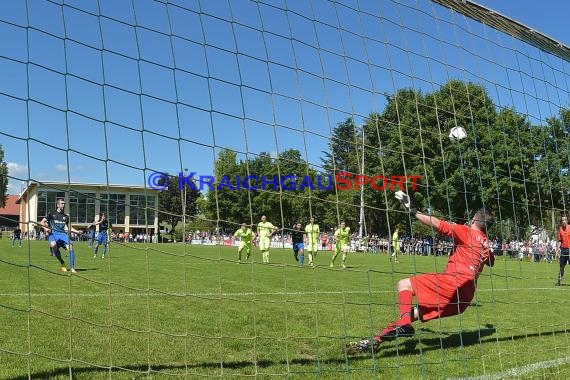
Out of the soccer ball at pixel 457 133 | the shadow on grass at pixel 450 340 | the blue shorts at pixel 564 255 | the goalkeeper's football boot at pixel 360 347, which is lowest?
the shadow on grass at pixel 450 340

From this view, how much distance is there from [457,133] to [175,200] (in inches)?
111

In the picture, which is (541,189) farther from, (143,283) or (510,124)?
(143,283)

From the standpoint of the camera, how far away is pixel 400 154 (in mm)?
5113

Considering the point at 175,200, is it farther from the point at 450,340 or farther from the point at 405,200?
the point at 450,340

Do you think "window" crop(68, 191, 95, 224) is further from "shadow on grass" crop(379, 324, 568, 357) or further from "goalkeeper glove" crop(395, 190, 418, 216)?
"shadow on grass" crop(379, 324, 568, 357)

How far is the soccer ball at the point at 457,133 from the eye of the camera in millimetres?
5481

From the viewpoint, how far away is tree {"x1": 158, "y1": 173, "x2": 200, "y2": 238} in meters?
4.16

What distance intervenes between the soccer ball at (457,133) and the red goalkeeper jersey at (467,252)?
84 centimetres

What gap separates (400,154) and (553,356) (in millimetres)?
2269

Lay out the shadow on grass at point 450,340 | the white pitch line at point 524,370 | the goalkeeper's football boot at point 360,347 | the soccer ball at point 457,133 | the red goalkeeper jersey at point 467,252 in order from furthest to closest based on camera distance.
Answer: the soccer ball at point 457,133 < the red goalkeeper jersey at point 467,252 < the shadow on grass at point 450,340 < the goalkeeper's football boot at point 360,347 < the white pitch line at point 524,370

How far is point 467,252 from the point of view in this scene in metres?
5.32

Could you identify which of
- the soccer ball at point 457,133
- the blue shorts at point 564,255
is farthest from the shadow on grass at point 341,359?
the blue shorts at point 564,255

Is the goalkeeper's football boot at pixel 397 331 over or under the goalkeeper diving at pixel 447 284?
under

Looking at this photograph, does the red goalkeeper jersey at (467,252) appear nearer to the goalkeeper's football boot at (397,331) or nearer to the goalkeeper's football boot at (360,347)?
the goalkeeper's football boot at (397,331)
